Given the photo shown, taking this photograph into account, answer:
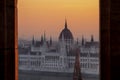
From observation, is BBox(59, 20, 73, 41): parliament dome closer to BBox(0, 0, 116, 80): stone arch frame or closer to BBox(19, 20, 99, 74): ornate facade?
BBox(19, 20, 99, 74): ornate facade

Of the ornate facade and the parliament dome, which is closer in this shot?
the ornate facade

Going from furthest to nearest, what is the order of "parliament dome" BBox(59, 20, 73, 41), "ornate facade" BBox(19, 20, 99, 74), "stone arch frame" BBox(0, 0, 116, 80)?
"parliament dome" BBox(59, 20, 73, 41) < "ornate facade" BBox(19, 20, 99, 74) < "stone arch frame" BBox(0, 0, 116, 80)

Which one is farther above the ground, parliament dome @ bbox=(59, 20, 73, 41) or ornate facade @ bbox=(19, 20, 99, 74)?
parliament dome @ bbox=(59, 20, 73, 41)

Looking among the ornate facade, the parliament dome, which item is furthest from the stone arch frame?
the parliament dome
